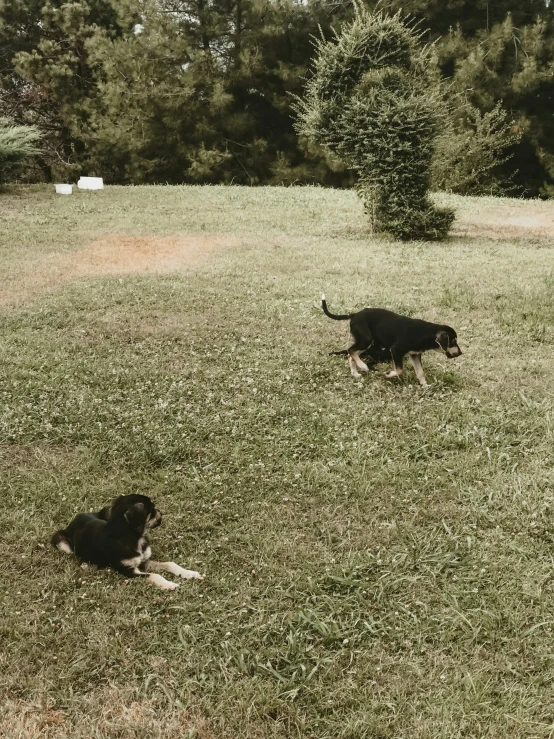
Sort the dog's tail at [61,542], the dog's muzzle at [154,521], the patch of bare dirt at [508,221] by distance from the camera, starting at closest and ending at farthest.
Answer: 1. the dog's muzzle at [154,521]
2. the dog's tail at [61,542]
3. the patch of bare dirt at [508,221]

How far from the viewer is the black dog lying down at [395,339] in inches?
225

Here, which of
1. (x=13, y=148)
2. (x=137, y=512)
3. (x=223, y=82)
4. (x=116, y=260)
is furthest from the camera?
(x=223, y=82)

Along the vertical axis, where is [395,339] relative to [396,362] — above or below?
above

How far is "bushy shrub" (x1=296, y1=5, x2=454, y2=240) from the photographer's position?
13.4m

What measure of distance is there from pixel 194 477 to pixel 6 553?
54.1 inches

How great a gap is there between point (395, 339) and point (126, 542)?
132 inches

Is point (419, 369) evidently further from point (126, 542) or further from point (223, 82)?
point (223, 82)

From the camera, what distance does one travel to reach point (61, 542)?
373 cm

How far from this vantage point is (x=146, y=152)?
28953mm

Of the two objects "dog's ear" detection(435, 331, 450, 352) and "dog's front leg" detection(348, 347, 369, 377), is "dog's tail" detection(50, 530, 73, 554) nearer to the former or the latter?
"dog's front leg" detection(348, 347, 369, 377)

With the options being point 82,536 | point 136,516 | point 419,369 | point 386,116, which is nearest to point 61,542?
point 82,536

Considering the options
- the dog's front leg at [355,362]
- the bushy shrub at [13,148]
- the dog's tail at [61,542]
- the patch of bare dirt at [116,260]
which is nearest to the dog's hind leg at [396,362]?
the dog's front leg at [355,362]

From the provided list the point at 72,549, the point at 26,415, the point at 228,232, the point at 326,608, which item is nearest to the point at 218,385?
the point at 26,415

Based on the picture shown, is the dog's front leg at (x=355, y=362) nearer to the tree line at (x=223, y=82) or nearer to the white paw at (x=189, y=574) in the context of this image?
the white paw at (x=189, y=574)
